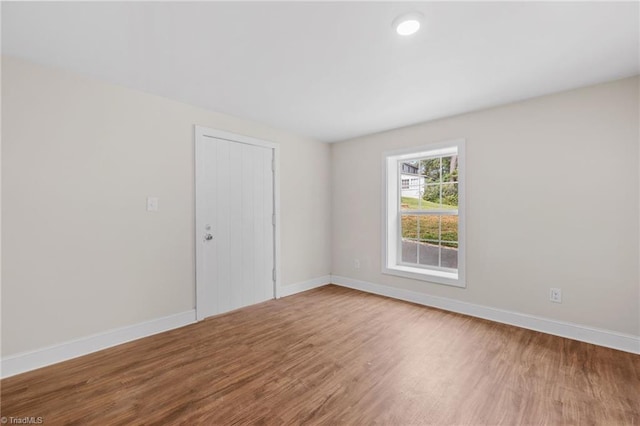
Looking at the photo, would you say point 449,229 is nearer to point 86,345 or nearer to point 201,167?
point 201,167

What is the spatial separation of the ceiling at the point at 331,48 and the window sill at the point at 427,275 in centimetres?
202

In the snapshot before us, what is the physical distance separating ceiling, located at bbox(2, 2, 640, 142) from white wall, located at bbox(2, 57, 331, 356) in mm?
263

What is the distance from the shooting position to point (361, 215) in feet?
14.0

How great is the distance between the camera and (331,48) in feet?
6.40

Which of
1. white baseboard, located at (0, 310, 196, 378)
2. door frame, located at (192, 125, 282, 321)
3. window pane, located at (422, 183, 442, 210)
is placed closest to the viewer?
white baseboard, located at (0, 310, 196, 378)

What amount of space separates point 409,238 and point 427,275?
0.62 m

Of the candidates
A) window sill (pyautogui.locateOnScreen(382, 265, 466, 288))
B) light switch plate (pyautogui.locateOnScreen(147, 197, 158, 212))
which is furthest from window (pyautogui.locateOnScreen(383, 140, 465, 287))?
light switch plate (pyautogui.locateOnScreen(147, 197, 158, 212))

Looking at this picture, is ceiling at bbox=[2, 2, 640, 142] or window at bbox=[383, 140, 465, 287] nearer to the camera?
Answer: ceiling at bbox=[2, 2, 640, 142]

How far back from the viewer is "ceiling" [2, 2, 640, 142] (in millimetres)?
1603

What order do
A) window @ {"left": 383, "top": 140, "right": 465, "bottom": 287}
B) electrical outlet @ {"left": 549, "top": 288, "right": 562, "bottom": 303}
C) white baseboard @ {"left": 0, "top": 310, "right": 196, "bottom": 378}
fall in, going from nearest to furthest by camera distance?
1. white baseboard @ {"left": 0, "top": 310, "right": 196, "bottom": 378}
2. electrical outlet @ {"left": 549, "top": 288, "right": 562, "bottom": 303}
3. window @ {"left": 383, "top": 140, "right": 465, "bottom": 287}

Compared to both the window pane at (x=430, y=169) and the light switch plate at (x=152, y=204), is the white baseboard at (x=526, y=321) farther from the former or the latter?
the light switch plate at (x=152, y=204)

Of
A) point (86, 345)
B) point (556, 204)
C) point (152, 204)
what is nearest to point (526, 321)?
point (556, 204)

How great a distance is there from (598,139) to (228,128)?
371 cm

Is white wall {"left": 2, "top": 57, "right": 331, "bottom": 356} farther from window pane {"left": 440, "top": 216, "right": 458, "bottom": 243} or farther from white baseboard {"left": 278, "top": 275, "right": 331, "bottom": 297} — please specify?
window pane {"left": 440, "top": 216, "right": 458, "bottom": 243}
